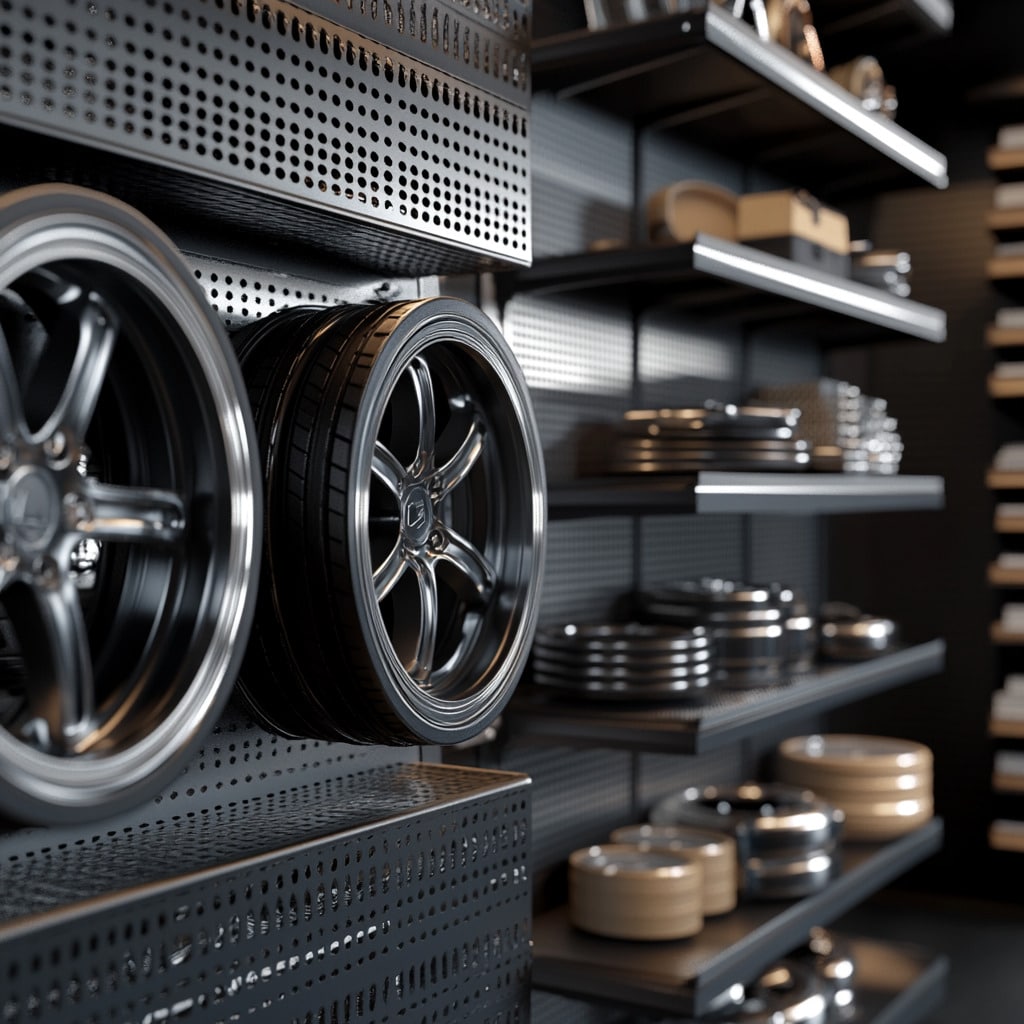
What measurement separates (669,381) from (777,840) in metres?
1.24

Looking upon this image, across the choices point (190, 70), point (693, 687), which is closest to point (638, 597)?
point (693, 687)

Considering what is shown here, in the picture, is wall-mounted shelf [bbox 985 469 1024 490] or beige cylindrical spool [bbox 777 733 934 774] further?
wall-mounted shelf [bbox 985 469 1024 490]

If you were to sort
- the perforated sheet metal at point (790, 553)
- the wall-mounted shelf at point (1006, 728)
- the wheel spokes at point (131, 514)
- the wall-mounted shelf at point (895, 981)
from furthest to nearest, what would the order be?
the wall-mounted shelf at point (1006, 728)
the perforated sheet metal at point (790, 553)
the wall-mounted shelf at point (895, 981)
the wheel spokes at point (131, 514)

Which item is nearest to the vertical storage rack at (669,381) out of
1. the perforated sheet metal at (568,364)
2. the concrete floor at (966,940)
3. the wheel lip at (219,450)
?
the perforated sheet metal at (568,364)

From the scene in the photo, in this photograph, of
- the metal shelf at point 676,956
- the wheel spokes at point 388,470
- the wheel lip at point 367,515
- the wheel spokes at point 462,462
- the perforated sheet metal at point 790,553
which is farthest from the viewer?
the perforated sheet metal at point 790,553

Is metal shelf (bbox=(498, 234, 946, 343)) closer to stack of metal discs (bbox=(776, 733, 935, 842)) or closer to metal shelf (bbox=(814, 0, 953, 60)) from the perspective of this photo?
metal shelf (bbox=(814, 0, 953, 60))

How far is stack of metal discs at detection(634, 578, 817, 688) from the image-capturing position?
3.06 meters

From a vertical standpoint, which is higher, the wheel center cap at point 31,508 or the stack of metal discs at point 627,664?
the wheel center cap at point 31,508

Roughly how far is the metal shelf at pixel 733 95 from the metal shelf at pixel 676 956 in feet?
5.87

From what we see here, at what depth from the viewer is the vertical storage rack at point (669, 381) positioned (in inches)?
104

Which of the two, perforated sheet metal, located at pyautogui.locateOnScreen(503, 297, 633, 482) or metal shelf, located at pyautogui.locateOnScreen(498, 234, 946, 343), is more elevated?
metal shelf, located at pyautogui.locateOnScreen(498, 234, 946, 343)

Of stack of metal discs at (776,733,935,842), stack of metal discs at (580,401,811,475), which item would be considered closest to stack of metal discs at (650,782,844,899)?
stack of metal discs at (776,733,935,842)

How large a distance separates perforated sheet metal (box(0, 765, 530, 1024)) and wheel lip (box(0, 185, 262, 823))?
12 centimetres

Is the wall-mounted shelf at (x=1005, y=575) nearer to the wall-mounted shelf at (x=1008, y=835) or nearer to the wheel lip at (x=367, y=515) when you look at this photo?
the wall-mounted shelf at (x=1008, y=835)
